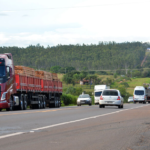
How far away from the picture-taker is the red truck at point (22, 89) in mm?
24797

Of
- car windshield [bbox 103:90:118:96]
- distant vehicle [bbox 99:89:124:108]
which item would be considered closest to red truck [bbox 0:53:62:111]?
distant vehicle [bbox 99:89:124:108]

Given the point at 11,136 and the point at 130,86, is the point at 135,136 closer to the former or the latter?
the point at 11,136

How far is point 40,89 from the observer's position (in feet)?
109

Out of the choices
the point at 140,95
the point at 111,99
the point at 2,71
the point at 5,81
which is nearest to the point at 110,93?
the point at 111,99

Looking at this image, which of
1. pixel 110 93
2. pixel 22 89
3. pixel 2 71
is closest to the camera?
pixel 2 71

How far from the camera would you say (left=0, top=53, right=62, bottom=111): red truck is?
24.8 metres

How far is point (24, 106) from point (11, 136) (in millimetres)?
19279

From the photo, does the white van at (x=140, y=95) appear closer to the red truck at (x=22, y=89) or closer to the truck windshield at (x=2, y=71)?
the red truck at (x=22, y=89)

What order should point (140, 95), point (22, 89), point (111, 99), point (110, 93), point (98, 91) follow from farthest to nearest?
point (140, 95)
point (98, 91)
point (110, 93)
point (111, 99)
point (22, 89)

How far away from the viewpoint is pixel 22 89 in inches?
1131

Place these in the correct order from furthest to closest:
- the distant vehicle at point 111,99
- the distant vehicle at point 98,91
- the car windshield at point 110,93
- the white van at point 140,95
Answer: the white van at point 140,95 → the distant vehicle at point 98,91 → the car windshield at point 110,93 → the distant vehicle at point 111,99

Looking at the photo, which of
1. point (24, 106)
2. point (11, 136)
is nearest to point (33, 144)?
point (11, 136)

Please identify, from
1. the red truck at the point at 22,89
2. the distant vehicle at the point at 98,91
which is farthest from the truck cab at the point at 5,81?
the distant vehicle at the point at 98,91

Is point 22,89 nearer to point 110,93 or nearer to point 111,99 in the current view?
point 111,99
